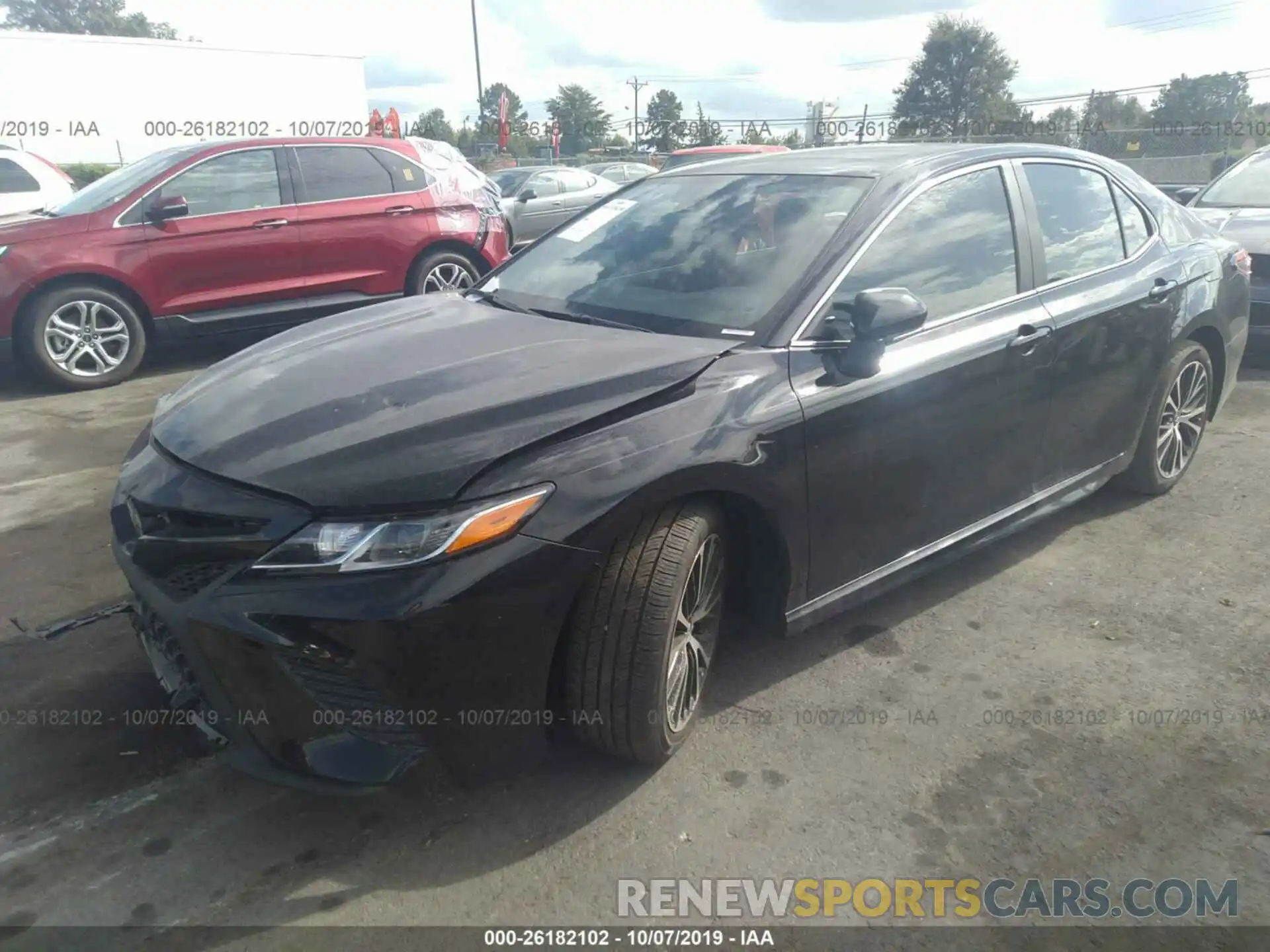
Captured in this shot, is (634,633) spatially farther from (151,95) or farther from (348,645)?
(151,95)

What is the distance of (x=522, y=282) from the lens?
3740mm

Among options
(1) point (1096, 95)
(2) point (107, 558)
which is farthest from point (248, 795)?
(1) point (1096, 95)

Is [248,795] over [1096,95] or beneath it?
beneath

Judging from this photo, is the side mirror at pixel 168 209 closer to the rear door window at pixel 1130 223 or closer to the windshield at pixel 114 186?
the windshield at pixel 114 186

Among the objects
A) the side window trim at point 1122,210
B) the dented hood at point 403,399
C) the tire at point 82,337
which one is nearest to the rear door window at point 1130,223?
the side window trim at point 1122,210

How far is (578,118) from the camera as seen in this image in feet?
240

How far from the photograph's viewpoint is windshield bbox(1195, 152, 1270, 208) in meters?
7.93

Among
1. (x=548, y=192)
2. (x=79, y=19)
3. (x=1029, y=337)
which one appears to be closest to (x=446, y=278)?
(x=1029, y=337)

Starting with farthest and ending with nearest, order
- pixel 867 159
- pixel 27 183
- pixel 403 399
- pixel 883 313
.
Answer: pixel 27 183 < pixel 867 159 < pixel 883 313 < pixel 403 399

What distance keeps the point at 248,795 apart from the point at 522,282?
2008 mm

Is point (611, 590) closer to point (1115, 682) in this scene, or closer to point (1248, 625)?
point (1115, 682)

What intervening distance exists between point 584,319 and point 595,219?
2.73 feet

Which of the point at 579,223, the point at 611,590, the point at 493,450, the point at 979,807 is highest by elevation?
the point at 579,223

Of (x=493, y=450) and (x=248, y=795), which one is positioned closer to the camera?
(x=493, y=450)
